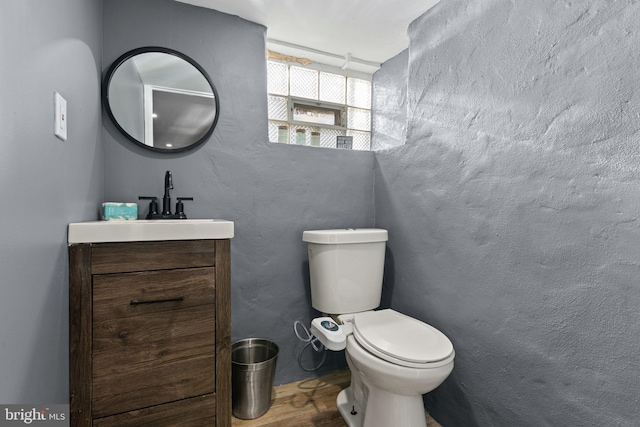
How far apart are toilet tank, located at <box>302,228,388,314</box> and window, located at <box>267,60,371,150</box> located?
0.73 meters

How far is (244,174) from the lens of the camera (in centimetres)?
171

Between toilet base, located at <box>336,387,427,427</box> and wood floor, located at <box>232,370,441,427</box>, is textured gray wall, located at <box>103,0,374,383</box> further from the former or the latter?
toilet base, located at <box>336,387,427,427</box>

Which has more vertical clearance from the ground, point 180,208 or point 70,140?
point 70,140

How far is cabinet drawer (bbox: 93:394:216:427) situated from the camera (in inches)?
39.6

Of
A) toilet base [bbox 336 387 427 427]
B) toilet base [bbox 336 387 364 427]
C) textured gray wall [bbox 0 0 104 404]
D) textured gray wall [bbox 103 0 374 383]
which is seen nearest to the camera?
textured gray wall [bbox 0 0 104 404]

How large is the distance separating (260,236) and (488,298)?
1179 millimetres

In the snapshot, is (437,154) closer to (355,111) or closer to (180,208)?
(355,111)

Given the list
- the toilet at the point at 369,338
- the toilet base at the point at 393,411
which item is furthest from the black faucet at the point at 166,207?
the toilet base at the point at 393,411

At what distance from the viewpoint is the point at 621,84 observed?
2.92 feet

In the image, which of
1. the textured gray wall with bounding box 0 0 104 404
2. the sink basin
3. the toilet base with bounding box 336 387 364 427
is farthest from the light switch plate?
the toilet base with bounding box 336 387 364 427

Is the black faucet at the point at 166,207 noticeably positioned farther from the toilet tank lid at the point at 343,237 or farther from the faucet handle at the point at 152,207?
the toilet tank lid at the point at 343,237

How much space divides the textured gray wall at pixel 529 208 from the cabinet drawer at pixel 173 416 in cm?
110

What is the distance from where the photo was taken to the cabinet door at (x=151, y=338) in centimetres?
99

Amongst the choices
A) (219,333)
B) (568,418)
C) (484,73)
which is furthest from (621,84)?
(219,333)
